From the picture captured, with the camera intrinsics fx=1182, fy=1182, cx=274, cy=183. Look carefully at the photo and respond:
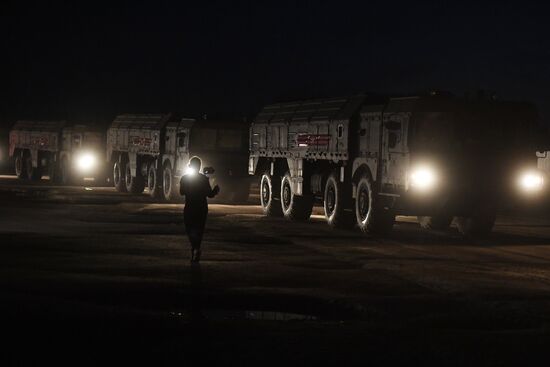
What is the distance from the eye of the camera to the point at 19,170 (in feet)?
186

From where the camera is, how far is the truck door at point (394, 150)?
74.9 feet

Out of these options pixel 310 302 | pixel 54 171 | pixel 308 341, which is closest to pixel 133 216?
pixel 310 302

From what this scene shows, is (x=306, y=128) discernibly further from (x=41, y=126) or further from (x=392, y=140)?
(x=41, y=126)

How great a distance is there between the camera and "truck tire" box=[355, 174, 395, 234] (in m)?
24.1

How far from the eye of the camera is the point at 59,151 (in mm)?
50750

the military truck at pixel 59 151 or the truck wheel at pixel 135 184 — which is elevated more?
the military truck at pixel 59 151

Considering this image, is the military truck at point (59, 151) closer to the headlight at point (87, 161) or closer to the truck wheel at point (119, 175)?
the headlight at point (87, 161)

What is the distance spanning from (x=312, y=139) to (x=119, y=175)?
17711 millimetres

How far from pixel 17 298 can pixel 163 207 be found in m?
20.9

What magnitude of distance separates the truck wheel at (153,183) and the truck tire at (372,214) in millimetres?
15001

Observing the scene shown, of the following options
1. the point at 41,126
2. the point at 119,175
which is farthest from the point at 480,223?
the point at 41,126

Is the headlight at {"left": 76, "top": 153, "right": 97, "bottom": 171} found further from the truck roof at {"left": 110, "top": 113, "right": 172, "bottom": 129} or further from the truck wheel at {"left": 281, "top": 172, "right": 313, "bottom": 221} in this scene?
the truck wheel at {"left": 281, "top": 172, "right": 313, "bottom": 221}

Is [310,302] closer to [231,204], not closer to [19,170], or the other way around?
[231,204]

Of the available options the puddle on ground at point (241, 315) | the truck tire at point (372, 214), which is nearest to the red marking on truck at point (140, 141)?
the truck tire at point (372, 214)
